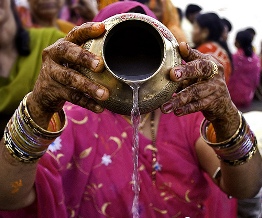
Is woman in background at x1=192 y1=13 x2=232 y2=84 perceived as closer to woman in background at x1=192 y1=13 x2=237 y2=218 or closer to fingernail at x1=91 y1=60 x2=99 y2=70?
woman in background at x1=192 y1=13 x2=237 y2=218

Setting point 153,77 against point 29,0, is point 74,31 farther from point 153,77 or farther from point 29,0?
point 29,0

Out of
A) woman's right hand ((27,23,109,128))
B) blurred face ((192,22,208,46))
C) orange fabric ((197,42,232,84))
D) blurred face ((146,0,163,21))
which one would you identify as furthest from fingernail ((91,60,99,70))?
blurred face ((192,22,208,46))

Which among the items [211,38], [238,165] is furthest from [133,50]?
[211,38]

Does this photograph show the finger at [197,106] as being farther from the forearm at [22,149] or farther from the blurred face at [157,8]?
the blurred face at [157,8]

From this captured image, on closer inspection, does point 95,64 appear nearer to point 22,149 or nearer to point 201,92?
point 201,92

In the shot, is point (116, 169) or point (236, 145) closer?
point (236, 145)

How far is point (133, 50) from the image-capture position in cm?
106

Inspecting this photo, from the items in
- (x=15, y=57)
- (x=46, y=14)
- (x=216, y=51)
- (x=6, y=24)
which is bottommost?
(x=216, y=51)

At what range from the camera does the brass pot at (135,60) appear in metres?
0.99

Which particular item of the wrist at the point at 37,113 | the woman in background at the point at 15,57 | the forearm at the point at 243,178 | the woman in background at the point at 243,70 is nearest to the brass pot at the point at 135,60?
the wrist at the point at 37,113

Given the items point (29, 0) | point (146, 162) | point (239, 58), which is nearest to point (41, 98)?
point (146, 162)

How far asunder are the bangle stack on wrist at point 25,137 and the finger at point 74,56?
20 centimetres

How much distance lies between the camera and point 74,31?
105 cm

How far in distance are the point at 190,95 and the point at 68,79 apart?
269 millimetres
